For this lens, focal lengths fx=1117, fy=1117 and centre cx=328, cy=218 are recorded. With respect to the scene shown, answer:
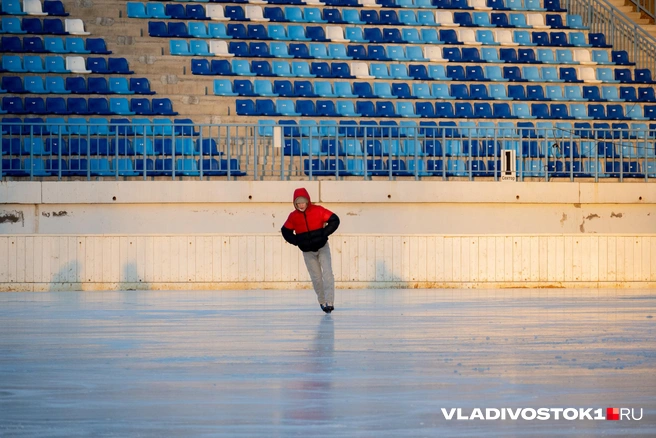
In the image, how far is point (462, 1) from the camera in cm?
2950

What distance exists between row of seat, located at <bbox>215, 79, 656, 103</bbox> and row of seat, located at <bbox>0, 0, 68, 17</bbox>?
4544 mm

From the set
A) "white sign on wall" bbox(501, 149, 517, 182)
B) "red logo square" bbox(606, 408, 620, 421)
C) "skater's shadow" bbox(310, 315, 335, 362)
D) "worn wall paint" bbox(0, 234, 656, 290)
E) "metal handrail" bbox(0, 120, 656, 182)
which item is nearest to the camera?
"red logo square" bbox(606, 408, 620, 421)

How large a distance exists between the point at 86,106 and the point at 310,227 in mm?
11308

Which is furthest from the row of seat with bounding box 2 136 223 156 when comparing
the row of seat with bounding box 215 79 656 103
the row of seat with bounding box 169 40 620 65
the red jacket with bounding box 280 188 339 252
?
the red jacket with bounding box 280 188 339 252

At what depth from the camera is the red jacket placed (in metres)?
13.9

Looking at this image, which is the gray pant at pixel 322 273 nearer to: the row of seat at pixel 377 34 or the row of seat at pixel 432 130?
the row of seat at pixel 432 130

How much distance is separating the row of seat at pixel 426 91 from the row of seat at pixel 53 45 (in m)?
3.01

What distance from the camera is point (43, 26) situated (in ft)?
85.7

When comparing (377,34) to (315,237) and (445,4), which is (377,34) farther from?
(315,237)

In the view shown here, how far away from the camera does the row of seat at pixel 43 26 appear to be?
25.9m

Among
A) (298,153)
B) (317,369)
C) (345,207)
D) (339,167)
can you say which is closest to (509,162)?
(345,207)

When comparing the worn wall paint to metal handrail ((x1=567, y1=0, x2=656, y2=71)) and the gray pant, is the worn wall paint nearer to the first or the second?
the gray pant

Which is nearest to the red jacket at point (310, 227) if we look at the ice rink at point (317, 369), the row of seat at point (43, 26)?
the ice rink at point (317, 369)

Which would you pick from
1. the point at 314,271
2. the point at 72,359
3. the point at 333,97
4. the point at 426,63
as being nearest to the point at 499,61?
the point at 426,63
